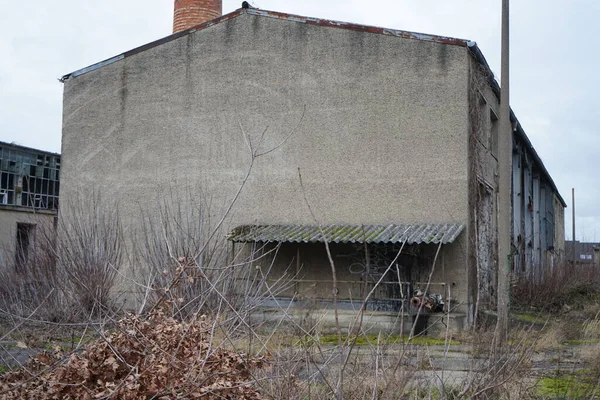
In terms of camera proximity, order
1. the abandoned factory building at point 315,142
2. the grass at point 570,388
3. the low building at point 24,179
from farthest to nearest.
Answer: the low building at point 24,179
the abandoned factory building at point 315,142
the grass at point 570,388

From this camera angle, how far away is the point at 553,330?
12234mm

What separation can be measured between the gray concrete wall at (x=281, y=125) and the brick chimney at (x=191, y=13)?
108 inches

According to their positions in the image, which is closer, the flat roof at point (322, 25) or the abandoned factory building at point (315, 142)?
the abandoned factory building at point (315, 142)

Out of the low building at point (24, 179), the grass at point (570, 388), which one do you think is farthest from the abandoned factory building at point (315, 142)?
the low building at point (24, 179)

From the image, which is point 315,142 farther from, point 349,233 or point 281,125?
point 349,233

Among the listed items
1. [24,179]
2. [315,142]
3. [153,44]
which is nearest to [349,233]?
[315,142]

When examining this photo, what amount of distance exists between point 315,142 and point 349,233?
2806 millimetres

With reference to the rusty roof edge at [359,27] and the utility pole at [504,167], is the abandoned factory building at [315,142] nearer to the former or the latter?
the rusty roof edge at [359,27]

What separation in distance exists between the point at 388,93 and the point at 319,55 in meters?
1.99

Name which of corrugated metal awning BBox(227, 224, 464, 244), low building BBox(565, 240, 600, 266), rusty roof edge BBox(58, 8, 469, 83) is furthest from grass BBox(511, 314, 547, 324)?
low building BBox(565, 240, 600, 266)

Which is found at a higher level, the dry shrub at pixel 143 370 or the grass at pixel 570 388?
the dry shrub at pixel 143 370

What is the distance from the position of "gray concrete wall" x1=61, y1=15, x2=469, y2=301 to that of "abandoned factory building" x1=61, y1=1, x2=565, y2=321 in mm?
32

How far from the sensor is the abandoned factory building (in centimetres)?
1641

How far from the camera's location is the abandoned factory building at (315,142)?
16406 millimetres
